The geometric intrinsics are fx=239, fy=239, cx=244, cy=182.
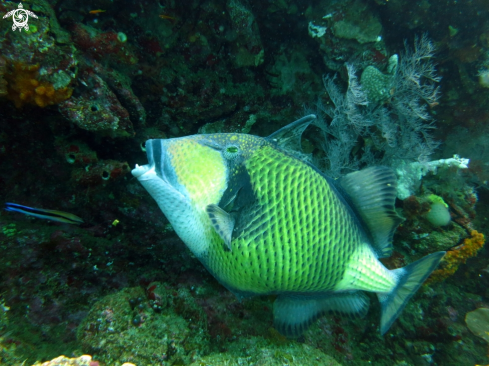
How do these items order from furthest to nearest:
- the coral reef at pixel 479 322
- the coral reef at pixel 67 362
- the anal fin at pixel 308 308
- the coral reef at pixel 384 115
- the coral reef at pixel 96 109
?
the coral reef at pixel 384 115 → the coral reef at pixel 479 322 → the coral reef at pixel 96 109 → the anal fin at pixel 308 308 → the coral reef at pixel 67 362

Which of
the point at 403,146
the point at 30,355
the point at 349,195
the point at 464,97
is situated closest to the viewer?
the point at 30,355

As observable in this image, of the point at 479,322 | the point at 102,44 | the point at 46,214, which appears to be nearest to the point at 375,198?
the point at 479,322

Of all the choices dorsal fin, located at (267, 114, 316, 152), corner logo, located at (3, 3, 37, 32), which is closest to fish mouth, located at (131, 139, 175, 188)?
dorsal fin, located at (267, 114, 316, 152)

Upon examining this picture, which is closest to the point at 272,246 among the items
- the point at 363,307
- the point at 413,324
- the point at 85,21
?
the point at 363,307

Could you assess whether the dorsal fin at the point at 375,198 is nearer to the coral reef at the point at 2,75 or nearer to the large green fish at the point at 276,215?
the large green fish at the point at 276,215

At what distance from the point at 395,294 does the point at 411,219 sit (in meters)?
1.42

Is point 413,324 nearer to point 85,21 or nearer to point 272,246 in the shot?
point 272,246

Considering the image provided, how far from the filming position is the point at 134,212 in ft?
9.24

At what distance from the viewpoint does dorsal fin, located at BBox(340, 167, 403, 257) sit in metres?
1.92

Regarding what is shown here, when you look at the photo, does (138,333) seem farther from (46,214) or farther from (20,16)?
(20,16)

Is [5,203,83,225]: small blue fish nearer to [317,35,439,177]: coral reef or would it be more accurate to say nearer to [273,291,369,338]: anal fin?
[273,291,369,338]: anal fin

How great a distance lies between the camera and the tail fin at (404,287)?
1.97 meters

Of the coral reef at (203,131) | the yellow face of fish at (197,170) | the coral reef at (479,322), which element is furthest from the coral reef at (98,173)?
the coral reef at (479,322)

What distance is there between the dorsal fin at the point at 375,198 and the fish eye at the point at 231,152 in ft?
3.04
